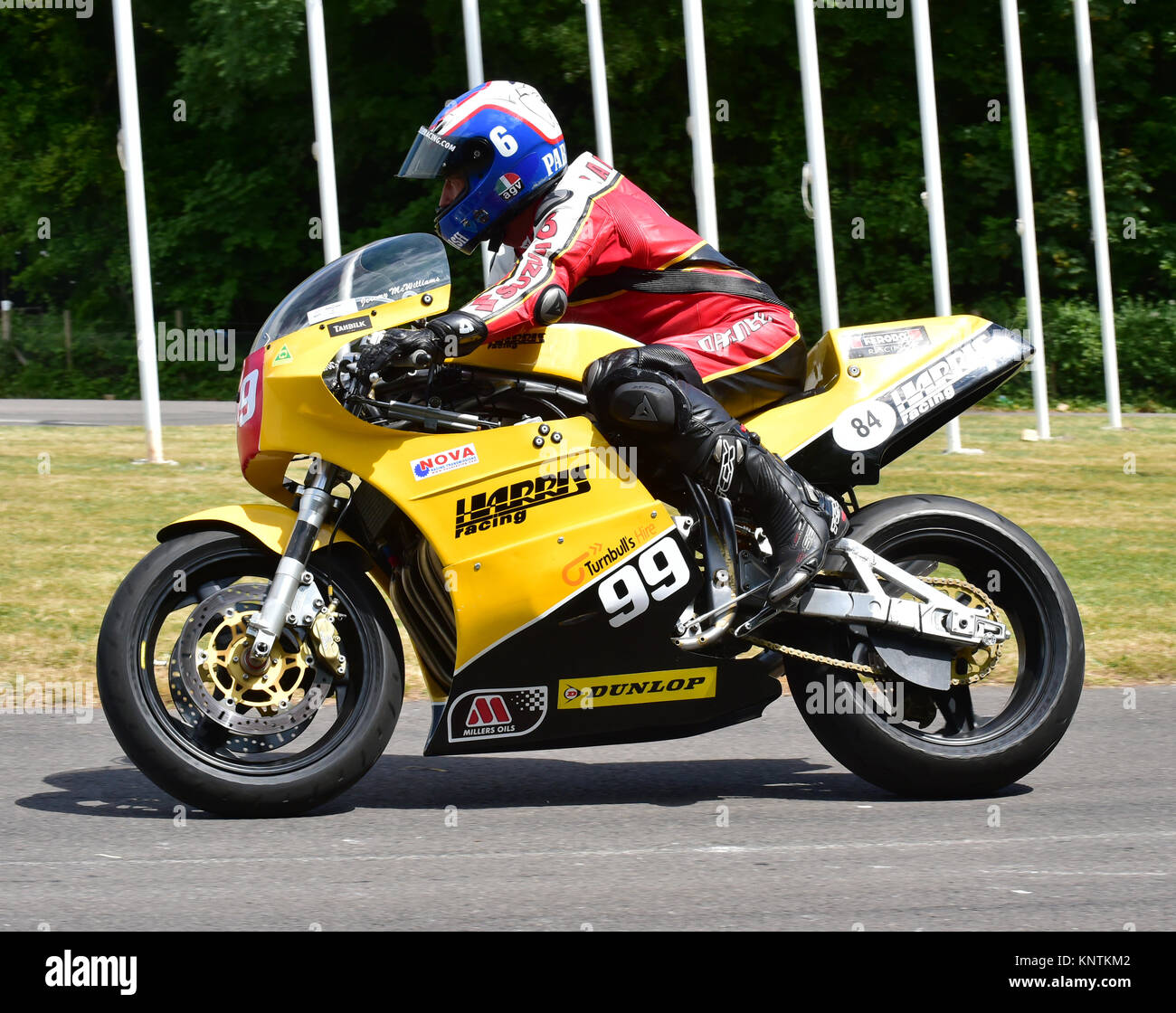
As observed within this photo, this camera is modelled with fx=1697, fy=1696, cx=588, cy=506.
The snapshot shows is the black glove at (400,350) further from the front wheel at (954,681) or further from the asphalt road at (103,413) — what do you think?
the asphalt road at (103,413)

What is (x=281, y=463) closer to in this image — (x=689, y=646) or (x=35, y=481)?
(x=689, y=646)

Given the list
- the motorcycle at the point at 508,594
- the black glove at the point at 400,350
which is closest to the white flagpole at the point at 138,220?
the motorcycle at the point at 508,594

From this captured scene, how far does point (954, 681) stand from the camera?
507 centimetres

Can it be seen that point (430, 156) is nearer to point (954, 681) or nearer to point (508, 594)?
point (508, 594)

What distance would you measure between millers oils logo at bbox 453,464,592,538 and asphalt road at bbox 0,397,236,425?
51.2 feet

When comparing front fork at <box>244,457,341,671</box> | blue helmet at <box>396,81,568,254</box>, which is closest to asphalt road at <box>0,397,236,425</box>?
blue helmet at <box>396,81,568,254</box>

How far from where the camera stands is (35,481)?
13.2 metres

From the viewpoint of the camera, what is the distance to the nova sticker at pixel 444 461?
473 centimetres

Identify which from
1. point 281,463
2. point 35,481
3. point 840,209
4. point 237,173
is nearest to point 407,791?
point 281,463

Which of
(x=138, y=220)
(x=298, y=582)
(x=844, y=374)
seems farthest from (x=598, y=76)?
(x=298, y=582)

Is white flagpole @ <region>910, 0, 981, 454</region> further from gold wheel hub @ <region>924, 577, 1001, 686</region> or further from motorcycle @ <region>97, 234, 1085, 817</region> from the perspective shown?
motorcycle @ <region>97, 234, 1085, 817</region>

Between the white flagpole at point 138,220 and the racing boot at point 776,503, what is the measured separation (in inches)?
395

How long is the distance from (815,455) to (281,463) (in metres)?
1.57

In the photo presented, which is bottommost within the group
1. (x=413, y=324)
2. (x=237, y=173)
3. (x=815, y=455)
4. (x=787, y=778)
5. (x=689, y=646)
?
(x=787, y=778)
